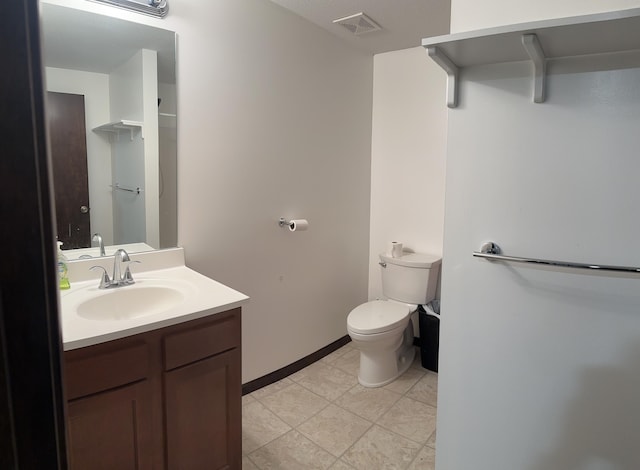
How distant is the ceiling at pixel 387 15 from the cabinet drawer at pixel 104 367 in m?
2.02

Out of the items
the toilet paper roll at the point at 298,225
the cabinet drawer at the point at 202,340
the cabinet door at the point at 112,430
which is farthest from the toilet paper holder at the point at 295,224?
the cabinet door at the point at 112,430

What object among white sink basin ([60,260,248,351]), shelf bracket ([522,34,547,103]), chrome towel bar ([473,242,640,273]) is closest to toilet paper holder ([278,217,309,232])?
white sink basin ([60,260,248,351])

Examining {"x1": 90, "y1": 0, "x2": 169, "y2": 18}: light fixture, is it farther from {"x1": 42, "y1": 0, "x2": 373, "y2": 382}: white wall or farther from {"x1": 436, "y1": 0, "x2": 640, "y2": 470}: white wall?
{"x1": 436, "y1": 0, "x2": 640, "y2": 470}: white wall

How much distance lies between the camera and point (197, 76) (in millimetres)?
1948

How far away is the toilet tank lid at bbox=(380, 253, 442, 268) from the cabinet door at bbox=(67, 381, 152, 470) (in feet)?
6.12

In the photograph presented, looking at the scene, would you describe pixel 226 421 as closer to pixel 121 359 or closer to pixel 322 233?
pixel 121 359

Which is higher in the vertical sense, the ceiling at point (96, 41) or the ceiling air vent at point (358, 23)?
the ceiling air vent at point (358, 23)

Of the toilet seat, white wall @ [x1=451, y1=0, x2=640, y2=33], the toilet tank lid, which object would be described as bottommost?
the toilet seat

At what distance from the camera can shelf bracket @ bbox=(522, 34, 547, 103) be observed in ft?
3.69

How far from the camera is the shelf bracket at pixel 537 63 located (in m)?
1.12

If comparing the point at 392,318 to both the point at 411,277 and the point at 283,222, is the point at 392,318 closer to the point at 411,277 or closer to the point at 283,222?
the point at 411,277

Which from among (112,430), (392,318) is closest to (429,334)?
(392,318)

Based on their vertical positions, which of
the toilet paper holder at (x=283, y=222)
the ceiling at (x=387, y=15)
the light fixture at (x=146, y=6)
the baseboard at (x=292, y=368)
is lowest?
the baseboard at (x=292, y=368)

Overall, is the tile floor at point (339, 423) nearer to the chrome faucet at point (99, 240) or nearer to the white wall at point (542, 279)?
the white wall at point (542, 279)
